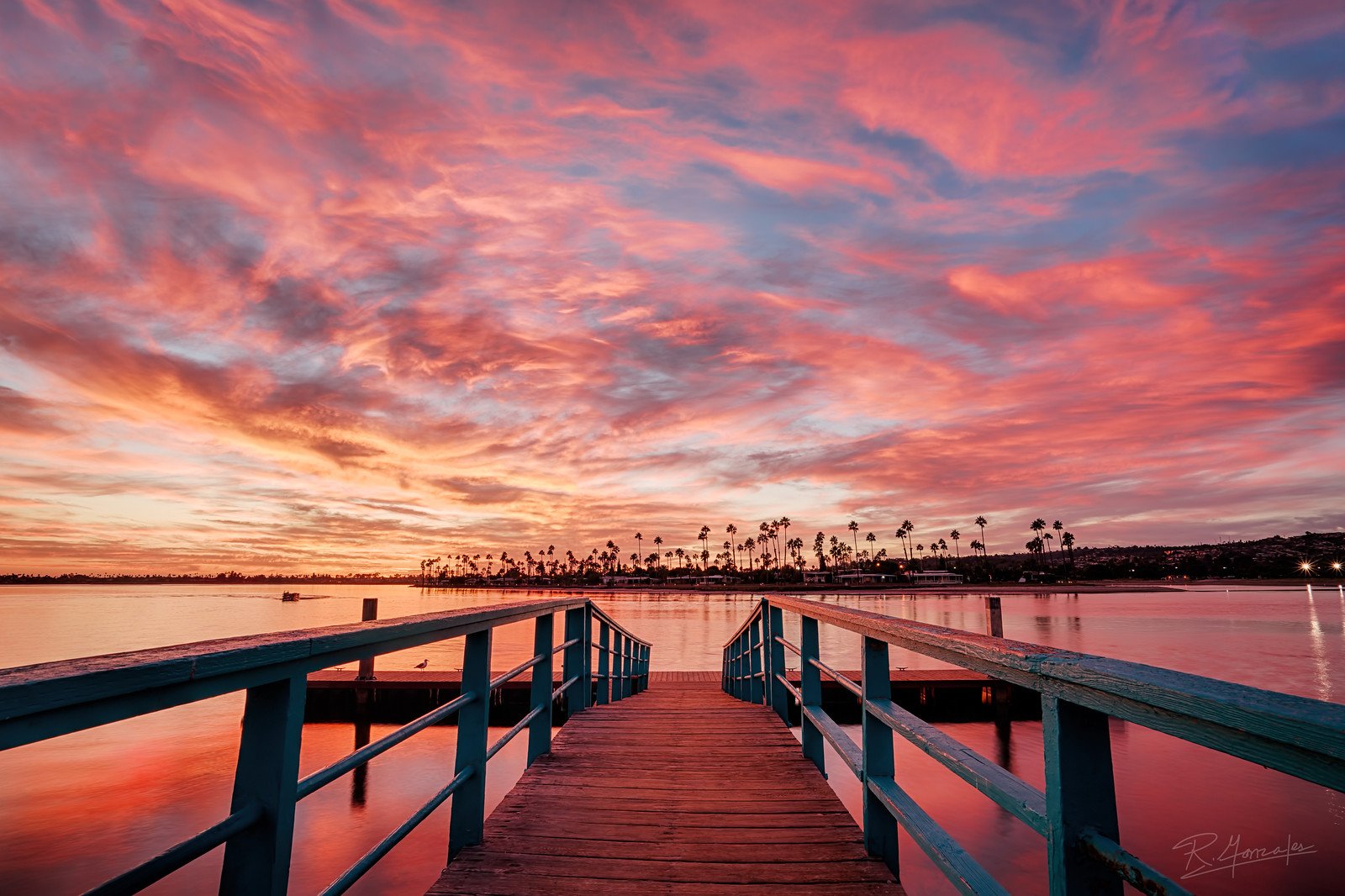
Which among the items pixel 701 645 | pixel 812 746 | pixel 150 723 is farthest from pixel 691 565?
pixel 812 746

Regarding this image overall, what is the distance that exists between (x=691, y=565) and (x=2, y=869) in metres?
190

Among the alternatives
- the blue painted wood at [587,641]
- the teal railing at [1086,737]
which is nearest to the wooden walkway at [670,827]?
the teal railing at [1086,737]

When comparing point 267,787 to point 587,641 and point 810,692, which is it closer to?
point 810,692

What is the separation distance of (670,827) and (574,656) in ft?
8.43

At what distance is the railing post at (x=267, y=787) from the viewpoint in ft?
5.44

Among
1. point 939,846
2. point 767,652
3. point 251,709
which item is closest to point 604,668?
point 767,652

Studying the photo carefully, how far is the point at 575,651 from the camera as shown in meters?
5.73

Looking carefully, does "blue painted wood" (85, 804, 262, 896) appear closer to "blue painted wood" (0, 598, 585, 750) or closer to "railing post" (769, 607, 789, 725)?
"blue painted wood" (0, 598, 585, 750)

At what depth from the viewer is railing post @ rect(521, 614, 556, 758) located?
4422 mm

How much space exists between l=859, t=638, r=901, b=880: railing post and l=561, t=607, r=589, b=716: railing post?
308 centimetres

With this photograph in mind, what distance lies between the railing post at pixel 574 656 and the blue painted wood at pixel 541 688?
931 mm

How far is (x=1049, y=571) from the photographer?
478 feet

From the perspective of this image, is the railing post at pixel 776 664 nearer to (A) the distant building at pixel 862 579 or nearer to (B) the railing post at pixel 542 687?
(B) the railing post at pixel 542 687

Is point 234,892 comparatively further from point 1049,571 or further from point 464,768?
point 1049,571
